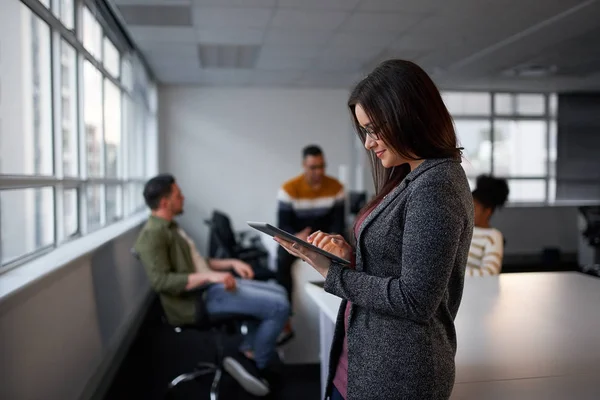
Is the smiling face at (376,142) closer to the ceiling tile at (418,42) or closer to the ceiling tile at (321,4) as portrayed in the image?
the ceiling tile at (321,4)

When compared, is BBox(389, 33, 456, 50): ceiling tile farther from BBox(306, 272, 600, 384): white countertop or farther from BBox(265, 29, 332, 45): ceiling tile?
BBox(306, 272, 600, 384): white countertop

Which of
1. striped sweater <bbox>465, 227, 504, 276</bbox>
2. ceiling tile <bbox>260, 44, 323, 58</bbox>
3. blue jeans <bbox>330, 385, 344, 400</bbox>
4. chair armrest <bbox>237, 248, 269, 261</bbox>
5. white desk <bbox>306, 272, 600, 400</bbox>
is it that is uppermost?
ceiling tile <bbox>260, 44, 323, 58</bbox>

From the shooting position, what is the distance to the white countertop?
1464 millimetres

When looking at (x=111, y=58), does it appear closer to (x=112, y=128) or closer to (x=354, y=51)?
(x=112, y=128)

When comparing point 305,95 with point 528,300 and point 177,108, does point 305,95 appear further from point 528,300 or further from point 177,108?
point 528,300

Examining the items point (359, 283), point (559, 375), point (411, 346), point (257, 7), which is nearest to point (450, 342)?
point (411, 346)

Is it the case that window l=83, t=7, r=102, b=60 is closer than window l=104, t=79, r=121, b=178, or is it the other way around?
window l=83, t=7, r=102, b=60

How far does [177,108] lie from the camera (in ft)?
23.7

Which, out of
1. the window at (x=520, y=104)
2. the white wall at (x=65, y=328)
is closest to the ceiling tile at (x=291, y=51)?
the white wall at (x=65, y=328)

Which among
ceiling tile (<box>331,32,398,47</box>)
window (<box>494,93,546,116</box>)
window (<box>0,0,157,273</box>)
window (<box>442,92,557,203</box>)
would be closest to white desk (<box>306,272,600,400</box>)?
window (<box>0,0,157,273</box>)

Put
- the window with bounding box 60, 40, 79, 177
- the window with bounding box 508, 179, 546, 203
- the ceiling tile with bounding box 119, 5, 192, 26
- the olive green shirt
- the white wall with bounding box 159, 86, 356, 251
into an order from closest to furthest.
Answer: the olive green shirt, the window with bounding box 60, 40, 79, 177, the ceiling tile with bounding box 119, 5, 192, 26, the white wall with bounding box 159, 86, 356, 251, the window with bounding box 508, 179, 546, 203

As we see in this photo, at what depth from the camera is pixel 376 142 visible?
1.12 m

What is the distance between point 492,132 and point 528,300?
633 centimetres

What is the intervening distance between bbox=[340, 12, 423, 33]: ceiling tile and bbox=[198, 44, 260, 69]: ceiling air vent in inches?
45.2
